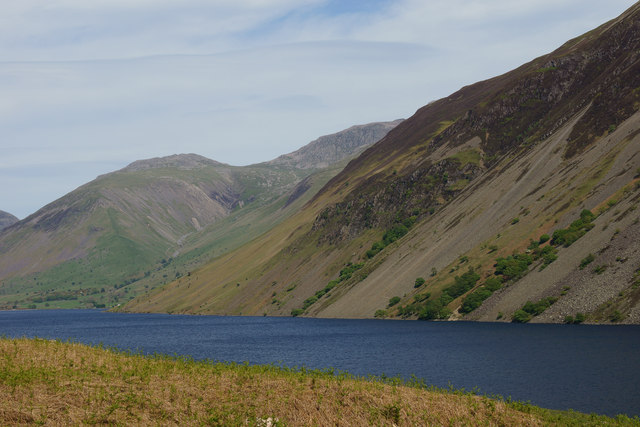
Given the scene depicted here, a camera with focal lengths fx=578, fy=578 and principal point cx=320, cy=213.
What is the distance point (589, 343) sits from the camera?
242 ft

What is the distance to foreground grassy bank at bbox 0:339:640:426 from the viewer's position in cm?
2442

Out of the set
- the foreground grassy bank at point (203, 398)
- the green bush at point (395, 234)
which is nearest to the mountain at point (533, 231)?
the green bush at point (395, 234)

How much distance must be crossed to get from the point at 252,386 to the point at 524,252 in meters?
105

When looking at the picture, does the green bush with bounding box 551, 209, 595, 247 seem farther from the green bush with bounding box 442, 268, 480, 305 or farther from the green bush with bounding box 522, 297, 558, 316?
the green bush with bounding box 442, 268, 480, 305

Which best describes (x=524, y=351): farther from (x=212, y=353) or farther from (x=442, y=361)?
(x=212, y=353)

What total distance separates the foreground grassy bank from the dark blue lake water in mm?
4792

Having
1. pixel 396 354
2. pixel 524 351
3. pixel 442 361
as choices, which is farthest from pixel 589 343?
pixel 396 354

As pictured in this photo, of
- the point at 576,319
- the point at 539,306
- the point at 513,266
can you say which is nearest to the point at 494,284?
the point at 513,266

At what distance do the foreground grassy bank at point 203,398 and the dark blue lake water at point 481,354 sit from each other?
→ 15.7ft

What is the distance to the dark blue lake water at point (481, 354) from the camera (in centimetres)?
4978

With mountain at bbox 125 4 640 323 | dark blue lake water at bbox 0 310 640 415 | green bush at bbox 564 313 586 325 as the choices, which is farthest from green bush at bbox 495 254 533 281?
green bush at bbox 564 313 586 325

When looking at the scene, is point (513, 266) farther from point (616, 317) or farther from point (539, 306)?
point (616, 317)

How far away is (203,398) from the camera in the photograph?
26.9 m

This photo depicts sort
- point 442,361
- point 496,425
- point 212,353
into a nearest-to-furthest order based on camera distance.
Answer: point 496,425 < point 442,361 < point 212,353
